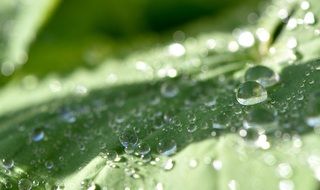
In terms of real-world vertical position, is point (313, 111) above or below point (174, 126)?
above

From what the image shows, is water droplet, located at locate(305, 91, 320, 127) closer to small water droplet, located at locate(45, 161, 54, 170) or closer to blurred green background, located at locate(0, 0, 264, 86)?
small water droplet, located at locate(45, 161, 54, 170)

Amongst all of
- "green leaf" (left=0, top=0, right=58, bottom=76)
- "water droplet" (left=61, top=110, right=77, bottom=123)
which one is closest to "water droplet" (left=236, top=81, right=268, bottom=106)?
"water droplet" (left=61, top=110, right=77, bottom=123)

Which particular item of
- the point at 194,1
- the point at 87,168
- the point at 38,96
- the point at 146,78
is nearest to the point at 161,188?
the point at 87,168

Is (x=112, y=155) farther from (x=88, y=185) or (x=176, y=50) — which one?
(x=176, y=50)

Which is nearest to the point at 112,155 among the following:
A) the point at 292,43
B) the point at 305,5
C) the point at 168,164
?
the point at 168,164

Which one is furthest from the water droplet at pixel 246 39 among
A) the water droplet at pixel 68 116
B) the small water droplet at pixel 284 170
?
the small water droplet at pixel 284 170
